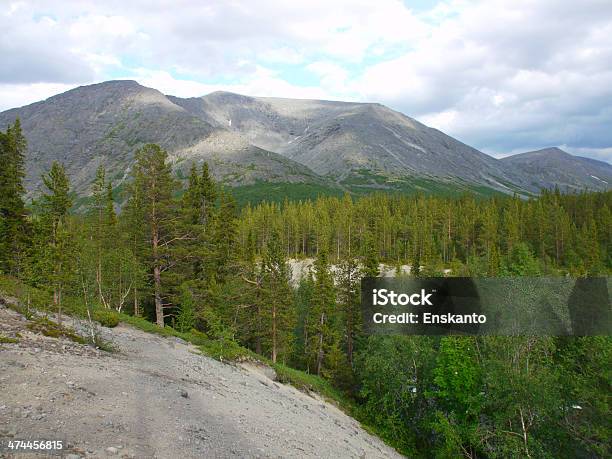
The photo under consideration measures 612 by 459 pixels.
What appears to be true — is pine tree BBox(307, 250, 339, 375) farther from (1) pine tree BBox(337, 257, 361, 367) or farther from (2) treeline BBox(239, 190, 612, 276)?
(2) treeline BBox(239, 190, 612, 276)

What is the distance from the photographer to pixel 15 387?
12188 millimetres

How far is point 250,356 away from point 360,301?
50.3 feet

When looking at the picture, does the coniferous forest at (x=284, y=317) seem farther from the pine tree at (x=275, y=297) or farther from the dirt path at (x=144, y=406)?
the dirt path at (x=144, y=406)

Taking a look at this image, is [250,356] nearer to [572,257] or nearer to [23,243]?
[23,243]

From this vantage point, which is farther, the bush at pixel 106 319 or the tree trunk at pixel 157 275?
the tree trunk at pixel 157 275

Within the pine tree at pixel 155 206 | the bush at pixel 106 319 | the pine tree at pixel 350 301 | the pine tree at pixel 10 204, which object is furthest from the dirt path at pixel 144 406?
the pine tree at pixel 350 301

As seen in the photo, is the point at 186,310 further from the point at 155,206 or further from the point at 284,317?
the point at 284,317

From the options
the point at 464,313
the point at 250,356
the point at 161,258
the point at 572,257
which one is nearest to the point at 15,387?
the point at 250,356

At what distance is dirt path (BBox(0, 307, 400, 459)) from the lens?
10.9 metres

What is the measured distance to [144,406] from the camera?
1387 cm

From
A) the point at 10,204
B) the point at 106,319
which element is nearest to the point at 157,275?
the point at 106,319

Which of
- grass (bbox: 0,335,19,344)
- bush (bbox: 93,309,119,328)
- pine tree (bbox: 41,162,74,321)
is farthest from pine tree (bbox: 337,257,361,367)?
grass (bbox: 0,335,19,344)

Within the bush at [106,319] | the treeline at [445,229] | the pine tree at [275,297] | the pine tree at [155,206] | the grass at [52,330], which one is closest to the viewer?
the grass at [52,330]

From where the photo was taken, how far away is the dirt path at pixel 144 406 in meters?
10.9
